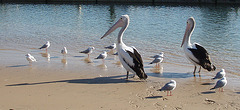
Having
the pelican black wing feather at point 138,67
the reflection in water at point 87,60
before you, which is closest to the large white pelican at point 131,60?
the pelican black wing feather at point 138,67

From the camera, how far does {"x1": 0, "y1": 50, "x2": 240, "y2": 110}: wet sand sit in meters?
5.00

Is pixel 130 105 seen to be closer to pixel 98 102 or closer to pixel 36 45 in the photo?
pixel 98 102

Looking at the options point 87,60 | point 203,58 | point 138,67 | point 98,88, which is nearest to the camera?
point 98,88

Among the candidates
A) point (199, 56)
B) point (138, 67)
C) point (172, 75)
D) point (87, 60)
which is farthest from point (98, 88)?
point (87, 60)

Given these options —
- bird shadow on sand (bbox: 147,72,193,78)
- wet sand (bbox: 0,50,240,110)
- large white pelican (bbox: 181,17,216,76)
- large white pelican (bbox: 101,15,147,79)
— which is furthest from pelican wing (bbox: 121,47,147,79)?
large white pelican (bbox: 181,17,216,76)

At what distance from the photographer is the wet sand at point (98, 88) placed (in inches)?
197

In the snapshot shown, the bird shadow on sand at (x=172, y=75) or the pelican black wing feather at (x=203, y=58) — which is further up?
the pelican black wing feather at (x=203, y=58)

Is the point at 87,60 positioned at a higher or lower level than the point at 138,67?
lower

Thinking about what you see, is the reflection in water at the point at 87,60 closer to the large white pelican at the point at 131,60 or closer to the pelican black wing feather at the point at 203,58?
the large white pelican at the point at 131,60

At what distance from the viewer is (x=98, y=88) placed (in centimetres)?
591

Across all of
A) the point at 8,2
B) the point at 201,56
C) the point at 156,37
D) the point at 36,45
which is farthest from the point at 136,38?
the point at 8,2

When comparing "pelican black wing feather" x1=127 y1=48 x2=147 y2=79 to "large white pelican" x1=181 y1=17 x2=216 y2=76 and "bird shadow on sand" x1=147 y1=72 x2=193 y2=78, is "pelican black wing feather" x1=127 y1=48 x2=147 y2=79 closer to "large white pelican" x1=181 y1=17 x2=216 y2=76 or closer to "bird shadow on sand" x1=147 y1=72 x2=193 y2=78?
"bird shadow on sand" x1=147 y1=72 x2=193 y2=78

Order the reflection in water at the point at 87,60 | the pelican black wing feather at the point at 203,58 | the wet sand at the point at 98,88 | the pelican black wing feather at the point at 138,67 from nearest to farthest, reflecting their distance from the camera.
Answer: the wet sand at the point at 98,88 → the pelican black wing feather at the point at 138,67 → the pelican black wing feather at the point at 203,58 → the reflection in water at the point at 87,60

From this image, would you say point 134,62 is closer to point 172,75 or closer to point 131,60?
point 131,60
